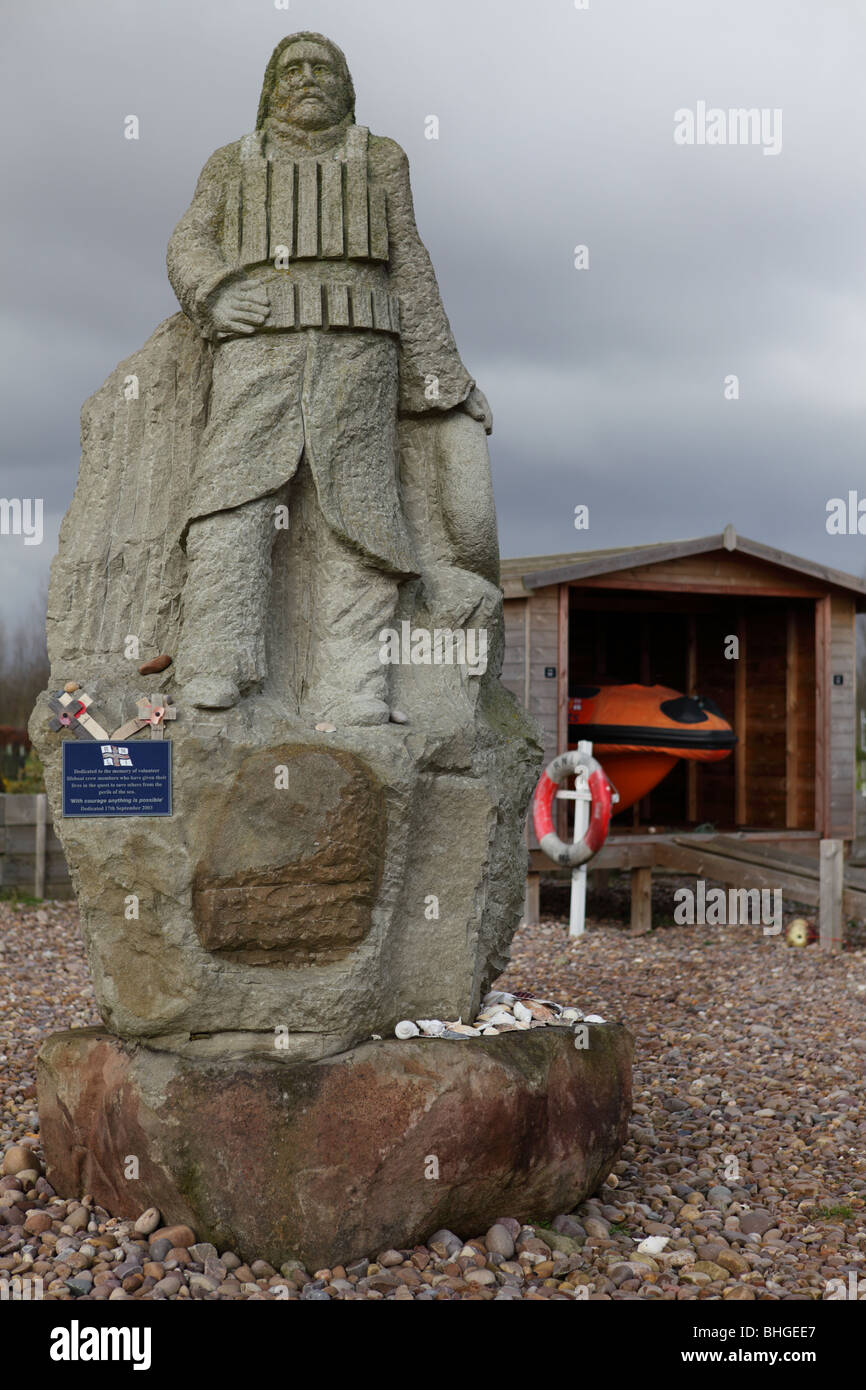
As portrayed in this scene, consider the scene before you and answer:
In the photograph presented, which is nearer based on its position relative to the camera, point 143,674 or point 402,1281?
point 402,1281

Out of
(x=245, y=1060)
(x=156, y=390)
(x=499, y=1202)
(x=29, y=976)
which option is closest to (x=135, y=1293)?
(x=245, y=1060)

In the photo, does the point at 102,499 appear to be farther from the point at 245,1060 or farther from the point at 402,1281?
the point at 402,1281

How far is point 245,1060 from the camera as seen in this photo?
4152mm

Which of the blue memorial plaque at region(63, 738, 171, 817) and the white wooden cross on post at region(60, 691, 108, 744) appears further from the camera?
the white wooden cross on post at region(60, 691, 108, 744)

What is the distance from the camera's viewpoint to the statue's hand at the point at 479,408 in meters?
5.03

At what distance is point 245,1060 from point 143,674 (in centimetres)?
140

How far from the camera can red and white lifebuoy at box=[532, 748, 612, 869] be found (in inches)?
383

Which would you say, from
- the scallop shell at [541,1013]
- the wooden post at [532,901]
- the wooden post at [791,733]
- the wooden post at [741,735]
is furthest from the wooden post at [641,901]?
the scallop shell at [541,1013]

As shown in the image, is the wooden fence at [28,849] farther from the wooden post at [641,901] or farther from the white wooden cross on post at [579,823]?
the wooden post at [641,901]

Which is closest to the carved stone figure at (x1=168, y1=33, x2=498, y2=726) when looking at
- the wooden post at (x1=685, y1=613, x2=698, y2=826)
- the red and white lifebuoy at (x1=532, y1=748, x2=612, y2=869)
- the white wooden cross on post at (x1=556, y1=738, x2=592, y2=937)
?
the red and white lifebuoy at (x1=532, y1=748, x2=612, y2=869)

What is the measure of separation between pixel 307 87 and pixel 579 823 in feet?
20.8

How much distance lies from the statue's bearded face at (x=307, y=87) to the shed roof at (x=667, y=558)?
5.80 meters

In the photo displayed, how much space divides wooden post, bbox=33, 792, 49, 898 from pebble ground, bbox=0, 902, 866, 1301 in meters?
2.22

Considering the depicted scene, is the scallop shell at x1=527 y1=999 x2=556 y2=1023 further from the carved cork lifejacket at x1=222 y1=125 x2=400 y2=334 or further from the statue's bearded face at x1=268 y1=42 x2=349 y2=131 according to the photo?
the statue's bearded face at x1=268 y1=42 x2=349 y2=131
